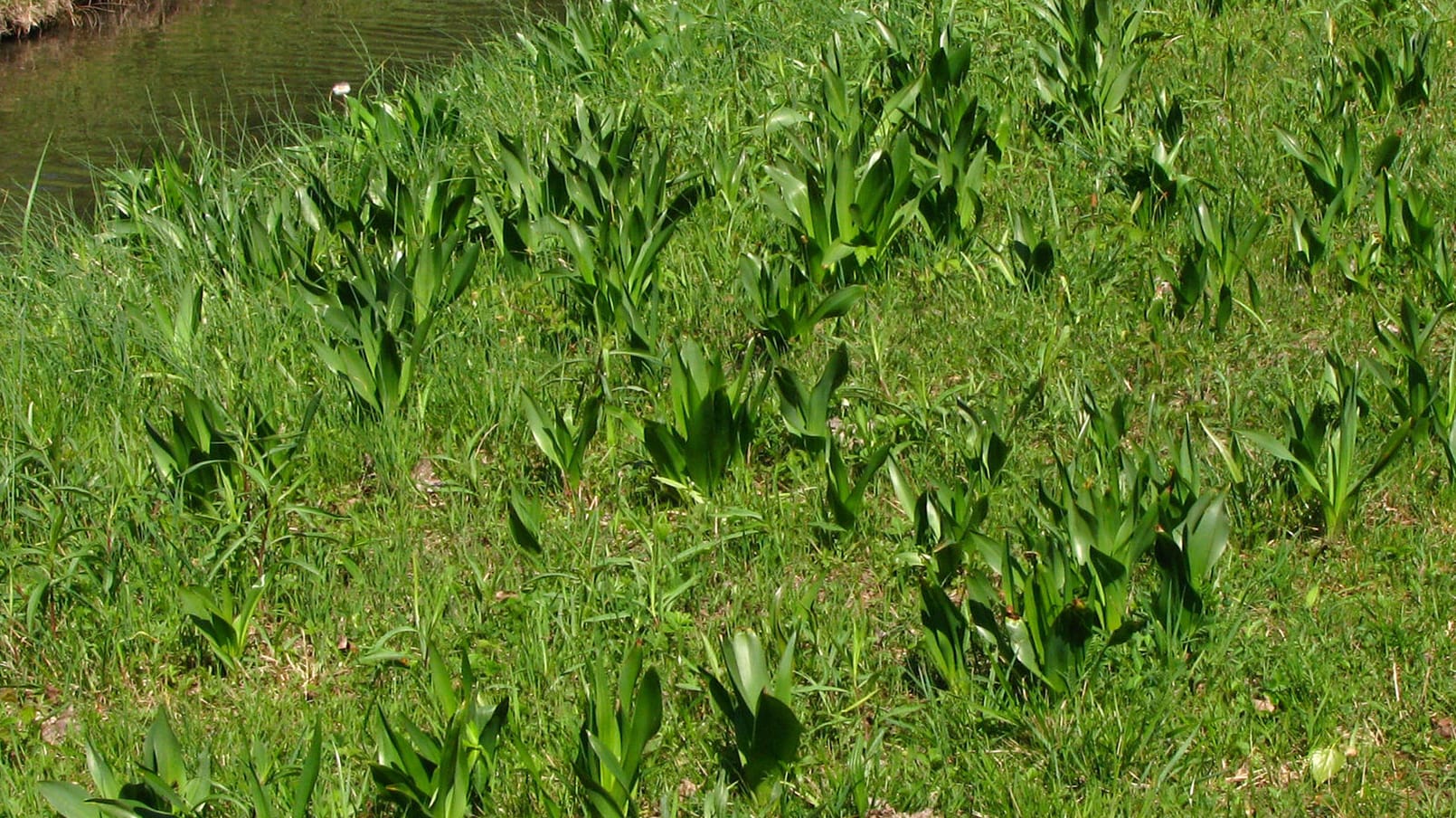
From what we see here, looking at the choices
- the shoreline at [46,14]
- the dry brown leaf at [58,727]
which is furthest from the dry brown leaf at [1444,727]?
the shoreline at [46,14]

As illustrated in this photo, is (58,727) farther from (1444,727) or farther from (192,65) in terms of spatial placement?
(192,65)

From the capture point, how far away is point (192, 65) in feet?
31.7

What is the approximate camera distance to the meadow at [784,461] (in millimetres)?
2555

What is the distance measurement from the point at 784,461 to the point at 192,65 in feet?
24.7

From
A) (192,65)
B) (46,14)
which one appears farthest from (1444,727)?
(46,14)

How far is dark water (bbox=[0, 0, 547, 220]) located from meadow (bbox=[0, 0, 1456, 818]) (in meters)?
2.90

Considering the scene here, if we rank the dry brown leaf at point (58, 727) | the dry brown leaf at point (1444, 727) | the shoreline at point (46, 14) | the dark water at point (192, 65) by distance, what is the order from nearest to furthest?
the dry brown leaf at point (1444, 727) < the dry brown leaf at point (58, 727) < the dark water at point (192, 65) < the shoreline at point (46, 14)

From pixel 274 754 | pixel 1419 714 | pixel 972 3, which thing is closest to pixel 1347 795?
pixel 1419 714

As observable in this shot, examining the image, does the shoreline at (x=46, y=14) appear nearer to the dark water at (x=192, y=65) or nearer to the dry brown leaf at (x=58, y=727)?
the dark water at (x=192, y=65)

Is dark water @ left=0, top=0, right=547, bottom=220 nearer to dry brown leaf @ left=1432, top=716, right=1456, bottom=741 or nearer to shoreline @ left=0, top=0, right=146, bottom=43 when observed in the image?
shoreline @ left=0, top=0, right=146, bottom=43

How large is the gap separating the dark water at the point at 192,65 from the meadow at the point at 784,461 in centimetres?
290

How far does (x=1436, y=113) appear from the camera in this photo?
478 centimetres

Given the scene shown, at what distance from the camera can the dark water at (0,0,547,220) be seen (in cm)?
801

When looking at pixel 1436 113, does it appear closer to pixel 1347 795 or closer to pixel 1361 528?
pixel 1361 528
